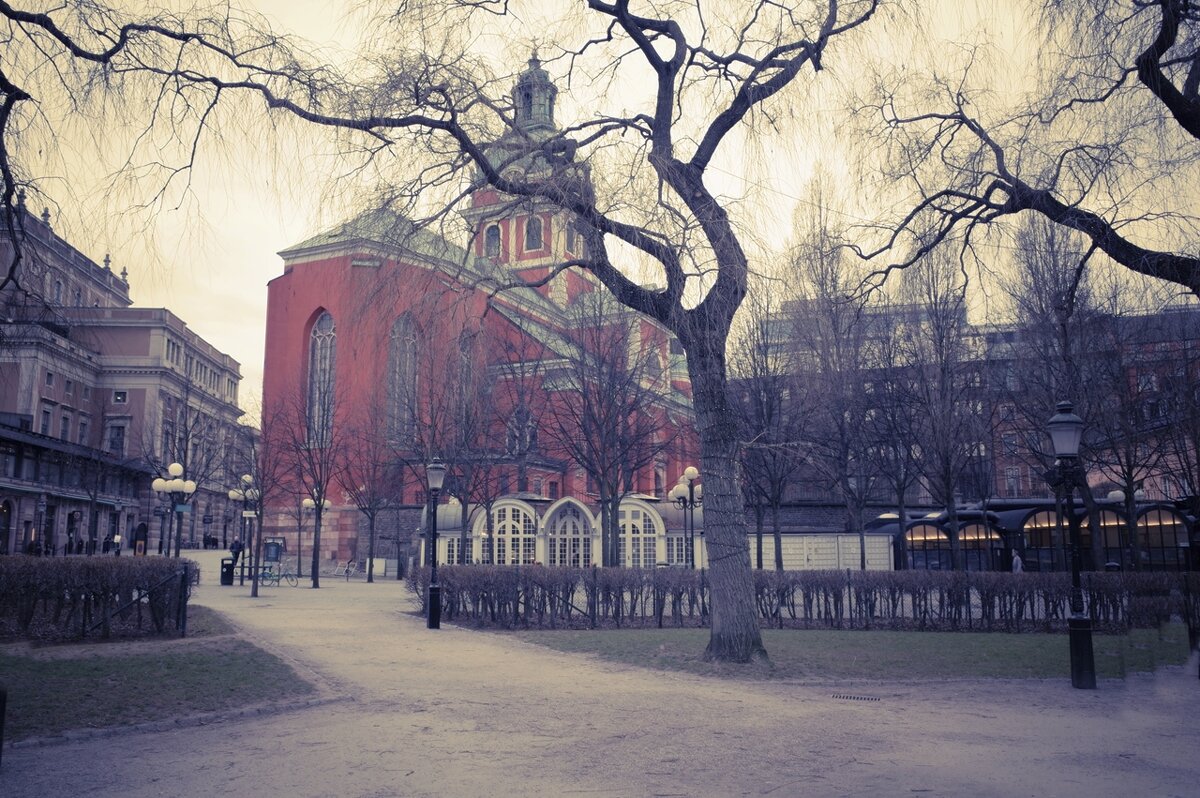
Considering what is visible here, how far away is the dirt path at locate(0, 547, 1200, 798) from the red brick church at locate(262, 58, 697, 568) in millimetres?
5208

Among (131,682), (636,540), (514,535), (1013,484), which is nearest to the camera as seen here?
(131,682)

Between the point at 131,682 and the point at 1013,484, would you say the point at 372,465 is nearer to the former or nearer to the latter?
the point at 131,682

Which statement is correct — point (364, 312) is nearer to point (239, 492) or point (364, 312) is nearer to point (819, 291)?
point (819, 291)

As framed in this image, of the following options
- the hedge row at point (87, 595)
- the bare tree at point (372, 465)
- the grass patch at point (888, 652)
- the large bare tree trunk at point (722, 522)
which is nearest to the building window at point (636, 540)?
the bare tree at point (372, 465)

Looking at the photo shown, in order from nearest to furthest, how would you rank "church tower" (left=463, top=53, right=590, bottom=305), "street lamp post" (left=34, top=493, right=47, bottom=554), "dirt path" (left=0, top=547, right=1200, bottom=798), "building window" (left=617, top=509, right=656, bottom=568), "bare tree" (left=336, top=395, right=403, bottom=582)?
"dirt path" (left=0, top=547, right=1200, bottom=798)
"church tower" (left=463, top=53, right=590, bottom=305)
"building window" (left=617, top=509, right=656, bottom=568)
"bare tree" (left=336, top=395, right=403, bottom=582)
"street lamp post" (left=34, top=493, right=47, bottom=554)

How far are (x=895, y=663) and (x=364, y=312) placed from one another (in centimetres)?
858

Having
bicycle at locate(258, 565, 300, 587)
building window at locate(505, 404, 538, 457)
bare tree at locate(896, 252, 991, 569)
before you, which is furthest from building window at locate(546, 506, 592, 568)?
bare tree at locate(896, 252, 991, 569)

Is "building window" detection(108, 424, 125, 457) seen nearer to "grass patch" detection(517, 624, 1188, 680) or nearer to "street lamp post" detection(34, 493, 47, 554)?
"street lamp post" detection(34, 493, 47, 554)

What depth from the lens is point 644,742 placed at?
24.6 ft

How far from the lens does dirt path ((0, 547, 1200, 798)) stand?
611cm

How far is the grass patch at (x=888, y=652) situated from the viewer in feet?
38.5

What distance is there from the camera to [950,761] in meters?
6.78

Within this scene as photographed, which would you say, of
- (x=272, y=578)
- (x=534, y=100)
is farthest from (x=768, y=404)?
(x=272, y=578)

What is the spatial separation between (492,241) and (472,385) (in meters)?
18.8
